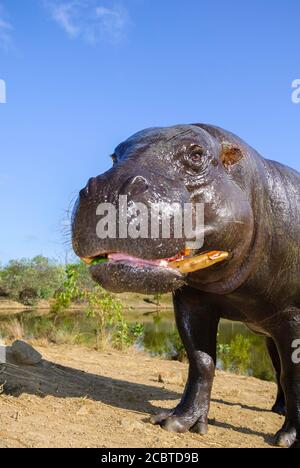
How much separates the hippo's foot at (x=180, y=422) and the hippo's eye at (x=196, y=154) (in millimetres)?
2150

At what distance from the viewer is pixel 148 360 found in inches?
354

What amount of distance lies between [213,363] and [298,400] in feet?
2.54

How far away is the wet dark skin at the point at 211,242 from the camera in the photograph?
9.23 ft

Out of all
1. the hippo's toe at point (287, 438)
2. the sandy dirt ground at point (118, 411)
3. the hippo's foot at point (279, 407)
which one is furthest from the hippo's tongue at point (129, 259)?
the hippo's foot at point (279, 407)

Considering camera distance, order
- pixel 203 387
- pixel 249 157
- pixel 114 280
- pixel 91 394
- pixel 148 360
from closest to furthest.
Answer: pixel 114 280 → pixel 249 157 → pixel 203 387 → pixel 91 394 → pixel 148 360

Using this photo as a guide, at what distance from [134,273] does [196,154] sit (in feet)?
2.91

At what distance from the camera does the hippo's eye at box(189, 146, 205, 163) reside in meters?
3.16

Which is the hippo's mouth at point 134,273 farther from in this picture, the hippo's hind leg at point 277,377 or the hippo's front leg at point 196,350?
the hippo's hind leg at point 277,377

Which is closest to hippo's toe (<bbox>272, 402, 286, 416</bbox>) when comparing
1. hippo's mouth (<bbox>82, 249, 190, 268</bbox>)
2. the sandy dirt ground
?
the sandy dirt ground

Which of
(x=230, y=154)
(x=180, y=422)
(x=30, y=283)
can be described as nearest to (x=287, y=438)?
(x=180, y=422)

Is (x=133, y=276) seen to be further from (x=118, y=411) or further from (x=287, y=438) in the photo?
(x=118, y=411)

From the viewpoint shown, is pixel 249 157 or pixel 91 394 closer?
pixel 249 157
